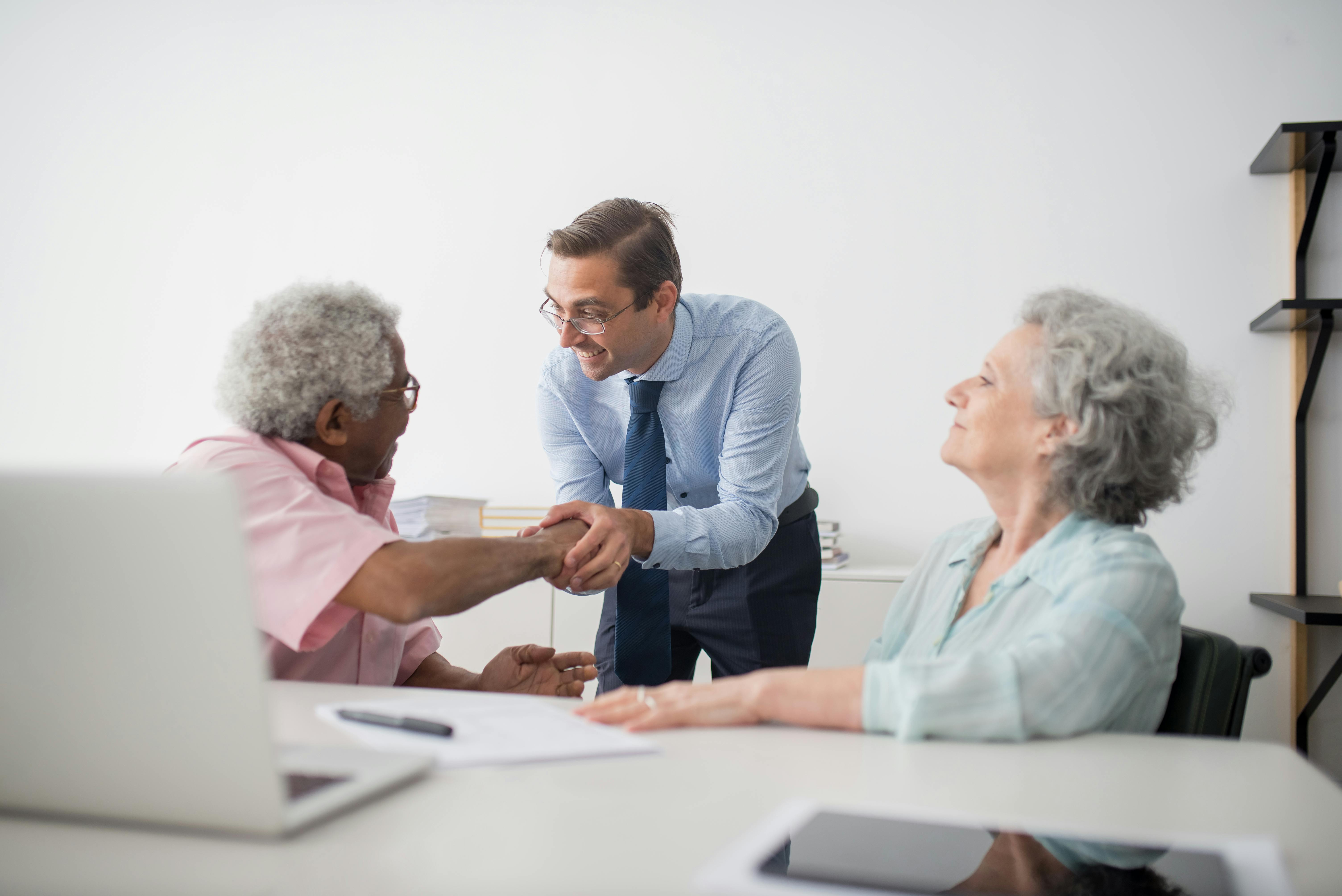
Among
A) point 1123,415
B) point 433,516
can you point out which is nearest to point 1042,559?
point 1123,415

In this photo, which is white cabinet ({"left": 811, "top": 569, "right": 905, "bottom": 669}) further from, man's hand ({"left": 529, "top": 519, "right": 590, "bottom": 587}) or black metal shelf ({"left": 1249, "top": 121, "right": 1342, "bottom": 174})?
black metal shelf ({"left": 1249, "top": 121, "right": 1342, "bottom": 174})

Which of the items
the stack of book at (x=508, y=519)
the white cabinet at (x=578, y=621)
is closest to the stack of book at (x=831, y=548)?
the white cabinet at (x=578, y=621)

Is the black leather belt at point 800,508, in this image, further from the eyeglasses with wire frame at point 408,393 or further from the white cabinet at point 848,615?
the eyeglasses with wire frame at point 408,393

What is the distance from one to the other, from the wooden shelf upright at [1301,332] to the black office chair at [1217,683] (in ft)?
5.77

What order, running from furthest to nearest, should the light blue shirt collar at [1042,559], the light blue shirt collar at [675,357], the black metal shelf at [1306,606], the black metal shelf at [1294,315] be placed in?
1. the black metal shelf at [1294,315]
2. the black metal shelf at [1306,606]
3. the light blue shirt collar at [675,357]
4. the light blue shirt collar at [1042,559]

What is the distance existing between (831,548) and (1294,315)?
1427 millimetres

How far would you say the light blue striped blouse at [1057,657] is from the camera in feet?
3.06

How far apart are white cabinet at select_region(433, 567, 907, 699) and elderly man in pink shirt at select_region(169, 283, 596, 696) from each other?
0.97 meters

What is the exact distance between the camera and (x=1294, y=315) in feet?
8.49

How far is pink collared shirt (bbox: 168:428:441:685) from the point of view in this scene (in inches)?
46.9

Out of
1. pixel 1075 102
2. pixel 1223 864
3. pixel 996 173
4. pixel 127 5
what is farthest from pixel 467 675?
pixel 127 5

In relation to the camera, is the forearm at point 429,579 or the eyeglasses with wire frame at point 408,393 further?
the eyeglasses with wire frame at point 408,393

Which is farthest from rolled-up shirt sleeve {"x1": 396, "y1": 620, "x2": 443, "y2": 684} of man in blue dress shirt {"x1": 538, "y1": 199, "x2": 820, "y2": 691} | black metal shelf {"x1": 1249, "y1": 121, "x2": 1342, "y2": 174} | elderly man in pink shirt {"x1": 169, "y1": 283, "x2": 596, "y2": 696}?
black metal shelf {"x1": 1249, "y1": 121, "x2": 1342, "y2": 174}

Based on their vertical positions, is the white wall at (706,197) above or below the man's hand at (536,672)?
above
